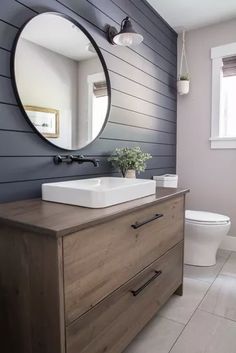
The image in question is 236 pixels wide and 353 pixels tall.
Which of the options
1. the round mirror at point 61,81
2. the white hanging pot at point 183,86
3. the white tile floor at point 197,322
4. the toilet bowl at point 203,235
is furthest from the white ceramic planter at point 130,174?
the white hanging pot at point 183,86

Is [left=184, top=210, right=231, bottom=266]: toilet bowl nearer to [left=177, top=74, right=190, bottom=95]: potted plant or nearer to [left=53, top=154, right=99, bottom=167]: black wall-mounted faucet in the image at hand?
[left=53, top=154, right=99, bottom=167]: black wall-mounted faucet

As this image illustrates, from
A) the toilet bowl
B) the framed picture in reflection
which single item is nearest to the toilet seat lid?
the toilet bowl

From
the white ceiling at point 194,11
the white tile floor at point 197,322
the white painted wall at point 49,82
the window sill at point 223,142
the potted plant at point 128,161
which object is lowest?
the white tile floor at point 197,322

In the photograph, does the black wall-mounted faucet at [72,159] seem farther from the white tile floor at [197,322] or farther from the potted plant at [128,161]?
the white tile floor at [197,322]

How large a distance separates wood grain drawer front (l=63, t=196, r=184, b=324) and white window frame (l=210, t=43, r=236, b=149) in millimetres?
1506

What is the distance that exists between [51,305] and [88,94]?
4.18 feet

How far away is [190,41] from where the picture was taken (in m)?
2.80

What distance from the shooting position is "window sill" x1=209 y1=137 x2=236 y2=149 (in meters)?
2.63

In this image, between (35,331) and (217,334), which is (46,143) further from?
(217,334)

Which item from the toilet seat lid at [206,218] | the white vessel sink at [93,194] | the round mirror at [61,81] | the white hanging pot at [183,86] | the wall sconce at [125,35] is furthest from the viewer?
the white hanging pot at [183,86]

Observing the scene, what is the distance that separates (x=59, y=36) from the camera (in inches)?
57.6

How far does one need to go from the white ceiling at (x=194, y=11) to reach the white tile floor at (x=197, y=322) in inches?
92.2

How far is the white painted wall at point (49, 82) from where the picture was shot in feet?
4.20

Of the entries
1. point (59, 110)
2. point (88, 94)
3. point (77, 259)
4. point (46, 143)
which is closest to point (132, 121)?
point (88, 94)
